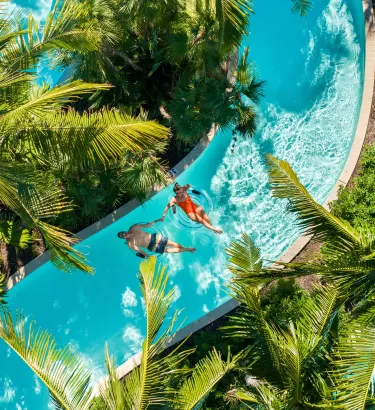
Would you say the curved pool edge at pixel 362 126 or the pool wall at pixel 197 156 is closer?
the pool wall at pixel 197 156

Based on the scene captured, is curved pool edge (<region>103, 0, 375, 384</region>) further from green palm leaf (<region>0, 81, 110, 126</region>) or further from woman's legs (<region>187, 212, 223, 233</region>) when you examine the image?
green palm leaf (<region>0, 81, 110, 126</region>)

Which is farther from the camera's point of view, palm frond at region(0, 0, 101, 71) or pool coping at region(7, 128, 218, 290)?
pool coping at region(7, 128, 218, 290)

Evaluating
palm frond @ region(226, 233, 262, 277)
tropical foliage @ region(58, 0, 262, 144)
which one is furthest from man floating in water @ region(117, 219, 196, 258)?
palm frond @ region(226, 233, 262, 277)

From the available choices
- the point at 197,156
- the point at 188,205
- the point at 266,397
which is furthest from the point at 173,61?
the point at 266,397

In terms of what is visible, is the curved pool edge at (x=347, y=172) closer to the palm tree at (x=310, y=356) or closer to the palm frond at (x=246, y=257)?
the palm tree at (x=310, y=356)

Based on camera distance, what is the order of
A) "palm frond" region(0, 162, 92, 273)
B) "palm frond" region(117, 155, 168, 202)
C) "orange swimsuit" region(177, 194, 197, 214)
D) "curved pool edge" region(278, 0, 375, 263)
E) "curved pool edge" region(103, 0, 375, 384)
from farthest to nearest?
1. "orange swimsuit" region(177, 194, 197, 214)
2. "curved pool edge" region(278, 0, 375, 263)
3. "curved pool edge" region(103, 0, 375, 384)
4. "palm frond" region(117, 155, 168, 202)
5. "palm frond" region(0, 162, 92, 273)

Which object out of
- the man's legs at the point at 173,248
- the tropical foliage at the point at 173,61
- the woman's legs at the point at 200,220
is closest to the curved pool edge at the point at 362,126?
the woman's legs at the point at 200,220

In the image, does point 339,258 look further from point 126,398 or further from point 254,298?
point 126,398

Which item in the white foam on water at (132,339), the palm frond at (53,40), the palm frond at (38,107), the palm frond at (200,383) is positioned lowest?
the palm frond at (200,383)
